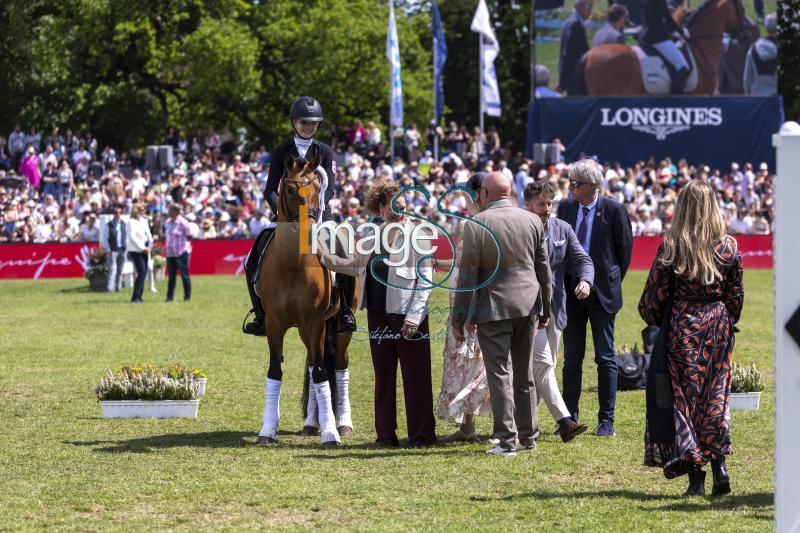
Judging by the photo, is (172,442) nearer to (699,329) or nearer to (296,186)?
(296,186)

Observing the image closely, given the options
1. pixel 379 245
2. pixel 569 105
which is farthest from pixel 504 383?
pixel 569 105

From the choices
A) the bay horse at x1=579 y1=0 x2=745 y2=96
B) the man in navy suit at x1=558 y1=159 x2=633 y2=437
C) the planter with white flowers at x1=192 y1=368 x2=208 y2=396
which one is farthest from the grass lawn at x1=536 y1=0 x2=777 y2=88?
the man in navy suit at x1=558 y1=159 x2=633 y2=437

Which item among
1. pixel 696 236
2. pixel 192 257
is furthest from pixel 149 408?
pixel 192 257

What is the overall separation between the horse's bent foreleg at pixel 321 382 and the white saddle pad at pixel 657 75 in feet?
112

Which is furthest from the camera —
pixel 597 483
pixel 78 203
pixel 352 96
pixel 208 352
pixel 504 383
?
pixel 352 96

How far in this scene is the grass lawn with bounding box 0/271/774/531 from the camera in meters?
7.83

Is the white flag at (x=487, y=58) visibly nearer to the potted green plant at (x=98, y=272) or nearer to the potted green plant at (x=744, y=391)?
the potted green plant at (x=98, y=272)

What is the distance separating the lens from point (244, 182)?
129ft

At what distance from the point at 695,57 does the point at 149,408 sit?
34.4m

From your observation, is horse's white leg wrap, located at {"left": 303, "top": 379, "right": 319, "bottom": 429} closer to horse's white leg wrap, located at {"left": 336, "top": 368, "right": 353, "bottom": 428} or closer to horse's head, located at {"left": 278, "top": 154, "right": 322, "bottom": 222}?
horse's white leg wrap, located at {"left": 336, "top": 368, "right": 353, "bottom": 428}

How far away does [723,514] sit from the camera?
7.80 metres

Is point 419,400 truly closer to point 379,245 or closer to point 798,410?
point 379,245

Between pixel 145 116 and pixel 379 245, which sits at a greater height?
pixel 145 116

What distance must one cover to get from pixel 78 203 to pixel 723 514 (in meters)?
30.6
